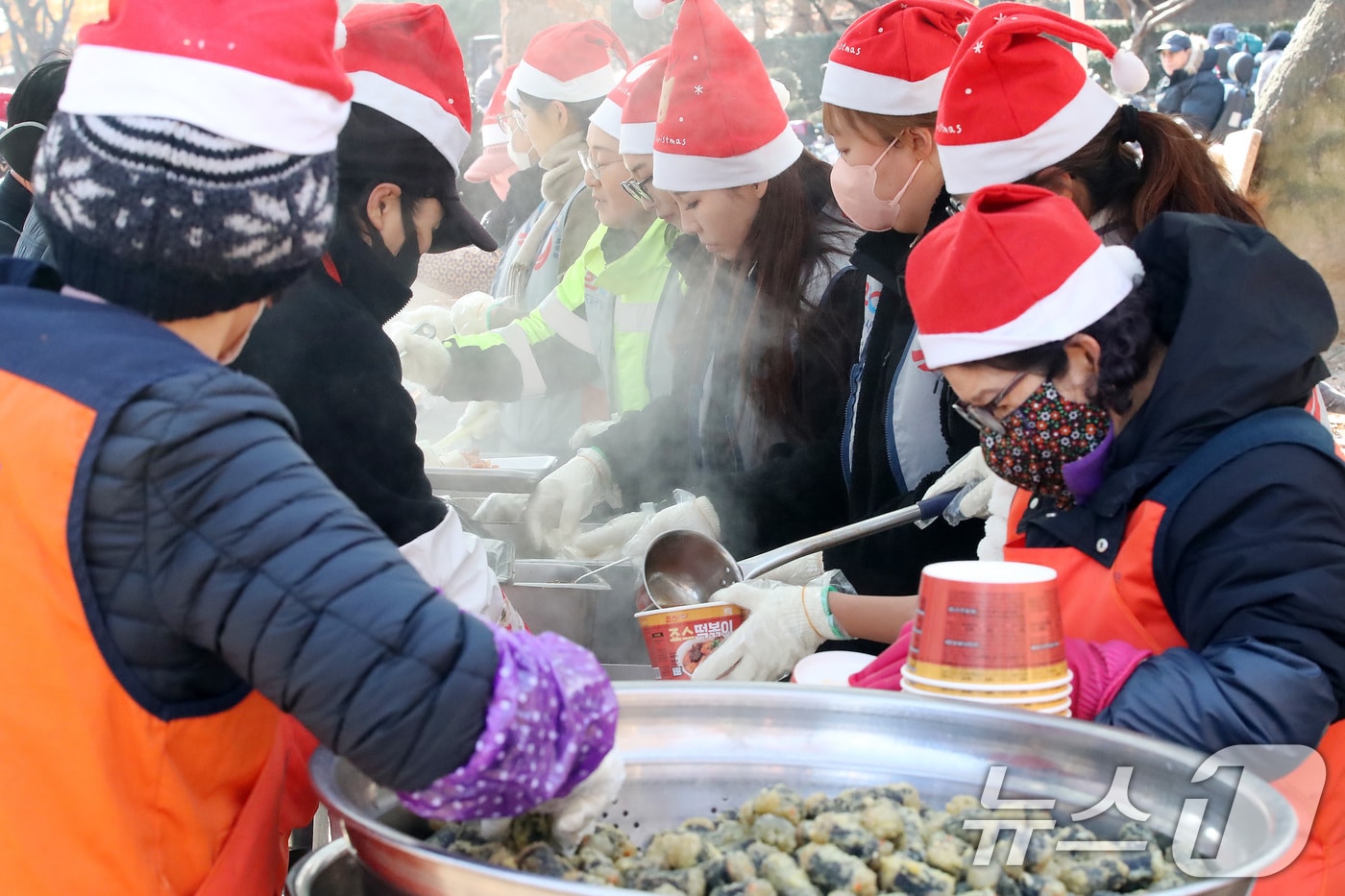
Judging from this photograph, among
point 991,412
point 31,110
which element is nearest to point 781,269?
point 991,412

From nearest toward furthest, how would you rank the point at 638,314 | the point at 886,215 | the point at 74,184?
the point at 74,184 → the point at 886,215 → the point at 638,314

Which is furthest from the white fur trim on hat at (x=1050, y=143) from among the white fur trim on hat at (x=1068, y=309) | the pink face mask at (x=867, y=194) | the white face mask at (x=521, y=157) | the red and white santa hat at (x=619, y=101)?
the white face mask at (x=521, y=157)

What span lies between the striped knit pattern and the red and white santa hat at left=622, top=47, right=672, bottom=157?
274cm

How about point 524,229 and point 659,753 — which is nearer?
point 659,753

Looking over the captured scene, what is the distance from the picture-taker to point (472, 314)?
5.17 metres

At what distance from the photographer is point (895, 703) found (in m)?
1.45

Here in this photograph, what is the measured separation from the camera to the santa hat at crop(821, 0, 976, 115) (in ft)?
9.62

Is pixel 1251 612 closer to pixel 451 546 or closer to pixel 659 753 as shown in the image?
pixel 659 753

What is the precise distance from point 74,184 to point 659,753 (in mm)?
918

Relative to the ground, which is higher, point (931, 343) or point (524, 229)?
point (931, 343)

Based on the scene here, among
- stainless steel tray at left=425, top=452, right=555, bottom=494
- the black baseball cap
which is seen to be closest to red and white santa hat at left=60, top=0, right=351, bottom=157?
the black baseball cap

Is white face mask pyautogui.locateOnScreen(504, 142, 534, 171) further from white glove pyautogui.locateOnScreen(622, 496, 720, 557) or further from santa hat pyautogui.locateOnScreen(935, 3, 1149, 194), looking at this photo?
santa hat pyautogui.locateOnScreen(935, 3, 1149, 194)

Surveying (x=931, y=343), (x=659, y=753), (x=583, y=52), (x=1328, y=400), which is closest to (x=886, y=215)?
(x=931, y=343)

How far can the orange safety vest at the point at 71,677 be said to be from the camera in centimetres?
105
